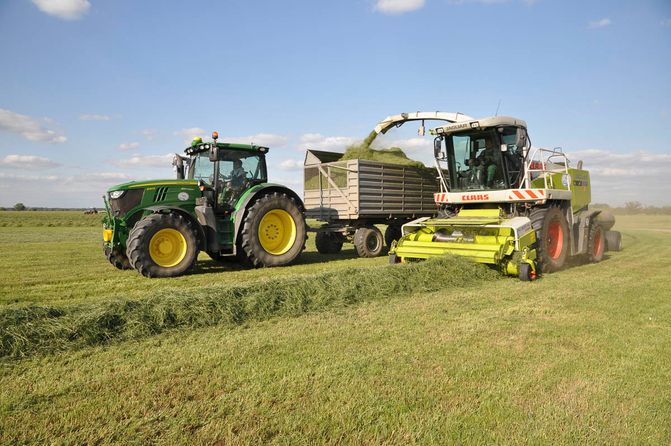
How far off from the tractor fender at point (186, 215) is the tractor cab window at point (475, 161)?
17.6ft

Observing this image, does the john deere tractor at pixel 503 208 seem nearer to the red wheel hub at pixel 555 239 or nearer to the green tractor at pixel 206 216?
the red wheel hub at pixel 555 239

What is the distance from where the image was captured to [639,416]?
110 inches

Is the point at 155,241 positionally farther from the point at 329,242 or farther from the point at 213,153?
the point at 329,242

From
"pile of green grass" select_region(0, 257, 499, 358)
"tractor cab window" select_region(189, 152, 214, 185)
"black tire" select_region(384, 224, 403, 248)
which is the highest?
"tractor cab window" select_region(189, 152, 214, 185)

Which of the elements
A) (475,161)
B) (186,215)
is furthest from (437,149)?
(186,215)

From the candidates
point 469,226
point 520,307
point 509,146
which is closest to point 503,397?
point 520,307

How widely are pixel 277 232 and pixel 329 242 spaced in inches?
100

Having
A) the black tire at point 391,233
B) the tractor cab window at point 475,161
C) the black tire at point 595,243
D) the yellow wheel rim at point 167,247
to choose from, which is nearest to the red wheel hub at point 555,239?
the tractor cab window at point 475,161

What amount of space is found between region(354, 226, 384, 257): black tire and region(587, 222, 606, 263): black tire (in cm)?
464

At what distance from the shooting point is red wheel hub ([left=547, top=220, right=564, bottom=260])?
917 cm

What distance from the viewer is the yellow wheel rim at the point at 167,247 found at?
7945 mm

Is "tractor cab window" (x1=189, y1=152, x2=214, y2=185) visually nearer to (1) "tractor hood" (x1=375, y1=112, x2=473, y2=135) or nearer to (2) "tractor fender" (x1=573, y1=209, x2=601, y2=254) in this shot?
(1) "tractor hood" (x1=375, y1=112, x2=473, y2=135)

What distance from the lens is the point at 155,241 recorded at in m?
7.97

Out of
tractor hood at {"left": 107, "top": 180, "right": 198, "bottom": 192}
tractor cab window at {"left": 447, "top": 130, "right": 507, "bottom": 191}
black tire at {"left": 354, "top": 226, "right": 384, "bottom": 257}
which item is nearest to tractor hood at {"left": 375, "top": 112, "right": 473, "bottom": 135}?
tractor cab window at {"left": 447, "top": 130, "right": 507, "bottom": 191}
